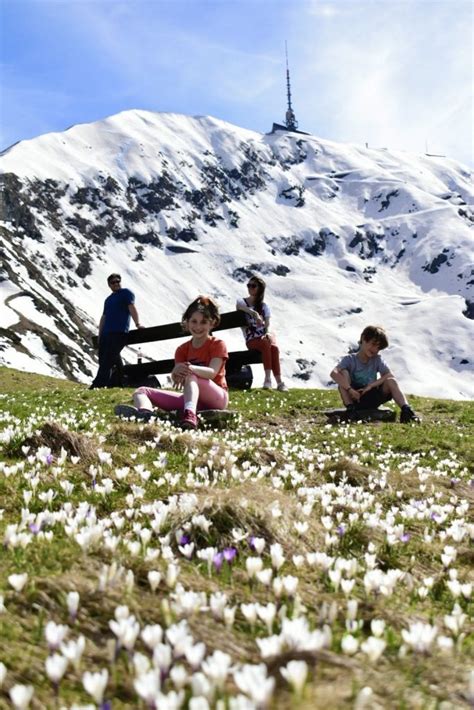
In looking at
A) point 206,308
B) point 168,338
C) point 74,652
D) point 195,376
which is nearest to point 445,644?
point 74,652

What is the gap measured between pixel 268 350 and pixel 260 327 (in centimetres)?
100

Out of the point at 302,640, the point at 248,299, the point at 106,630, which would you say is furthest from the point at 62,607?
the point at 248,299

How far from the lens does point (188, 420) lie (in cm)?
1203

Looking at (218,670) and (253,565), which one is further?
(253,565)

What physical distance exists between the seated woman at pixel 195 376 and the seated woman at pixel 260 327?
7.83 metres

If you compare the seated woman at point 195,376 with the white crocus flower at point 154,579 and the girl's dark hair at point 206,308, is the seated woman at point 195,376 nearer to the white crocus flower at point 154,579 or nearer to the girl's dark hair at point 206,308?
the girl's dark hair at point 206,308

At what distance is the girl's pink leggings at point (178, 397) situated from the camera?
12844 millimetres

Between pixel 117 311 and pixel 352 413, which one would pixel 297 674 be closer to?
pixel 352 413

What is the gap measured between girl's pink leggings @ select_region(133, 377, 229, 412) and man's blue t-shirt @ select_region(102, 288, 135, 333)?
338 inches

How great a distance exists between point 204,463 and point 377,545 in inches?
130

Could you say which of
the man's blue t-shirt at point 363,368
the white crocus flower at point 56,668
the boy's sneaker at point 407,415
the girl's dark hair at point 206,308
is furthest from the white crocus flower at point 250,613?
the man's blue t-shirt at point 363,368

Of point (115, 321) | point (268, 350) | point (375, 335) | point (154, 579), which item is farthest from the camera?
point (268, 350)

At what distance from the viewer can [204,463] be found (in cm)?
823

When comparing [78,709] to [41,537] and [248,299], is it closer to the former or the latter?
[41,537]
